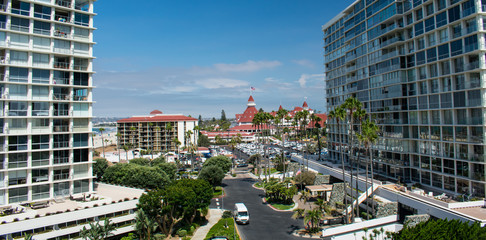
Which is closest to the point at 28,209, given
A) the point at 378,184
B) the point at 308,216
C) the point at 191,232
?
the point at 191,232

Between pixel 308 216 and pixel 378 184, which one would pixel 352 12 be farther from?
pixel 308 216

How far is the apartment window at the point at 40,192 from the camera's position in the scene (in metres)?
42.4

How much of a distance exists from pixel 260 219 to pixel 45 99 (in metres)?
35.1

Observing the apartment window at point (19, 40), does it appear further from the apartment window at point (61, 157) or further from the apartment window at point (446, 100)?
the apartment window at point (446, 100)

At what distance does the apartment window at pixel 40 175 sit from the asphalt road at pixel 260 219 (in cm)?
2725

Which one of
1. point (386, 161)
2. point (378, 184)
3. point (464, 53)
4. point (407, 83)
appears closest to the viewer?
point (464, 53)

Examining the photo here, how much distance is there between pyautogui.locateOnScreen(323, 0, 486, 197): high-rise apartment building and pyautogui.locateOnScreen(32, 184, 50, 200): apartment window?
55666 millimetres

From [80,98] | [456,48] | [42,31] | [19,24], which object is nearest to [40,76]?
Result: [80,98]

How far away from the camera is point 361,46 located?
64500mm

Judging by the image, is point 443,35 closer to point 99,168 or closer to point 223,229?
point 223,229

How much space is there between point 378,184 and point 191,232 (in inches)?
1116

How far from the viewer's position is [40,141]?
141 ft

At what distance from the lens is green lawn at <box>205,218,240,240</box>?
125 feet

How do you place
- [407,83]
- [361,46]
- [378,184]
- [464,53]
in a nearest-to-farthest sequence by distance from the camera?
[464,53] → [378,184] → [407,83] → [361,46]
